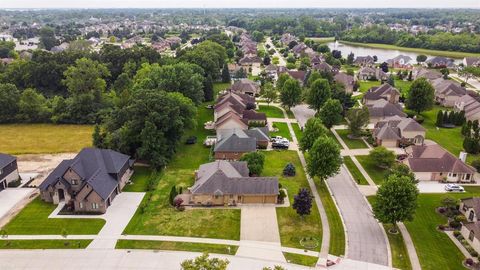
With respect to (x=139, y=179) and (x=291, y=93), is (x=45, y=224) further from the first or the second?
(x=291, y=93)

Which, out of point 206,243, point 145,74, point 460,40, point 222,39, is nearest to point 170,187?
point 206,243

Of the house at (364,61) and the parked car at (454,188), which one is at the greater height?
the house at (364,61)

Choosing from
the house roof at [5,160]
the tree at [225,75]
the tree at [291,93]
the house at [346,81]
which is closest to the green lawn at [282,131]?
the tree at [291,93]

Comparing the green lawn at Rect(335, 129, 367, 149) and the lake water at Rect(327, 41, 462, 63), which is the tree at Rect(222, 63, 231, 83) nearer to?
the green lawn at Rect(335, 129, 367, 149)

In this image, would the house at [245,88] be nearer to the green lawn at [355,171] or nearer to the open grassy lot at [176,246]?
the green lawn at [355,171]

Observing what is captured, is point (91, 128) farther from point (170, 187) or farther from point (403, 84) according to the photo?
point (403, 84)

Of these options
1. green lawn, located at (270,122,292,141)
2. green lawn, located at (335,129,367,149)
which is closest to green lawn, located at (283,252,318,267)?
green lawn, located at (335,129,367,149)
